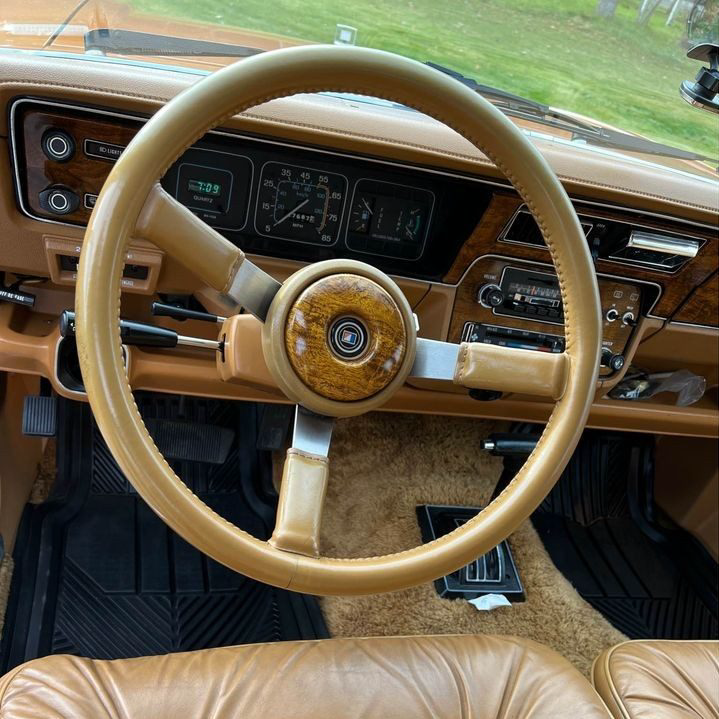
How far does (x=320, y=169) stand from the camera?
141 centimetres

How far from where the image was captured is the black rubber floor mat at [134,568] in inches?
68.0

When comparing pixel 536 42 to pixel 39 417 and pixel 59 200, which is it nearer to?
pixel 59 200

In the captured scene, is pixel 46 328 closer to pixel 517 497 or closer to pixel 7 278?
pixel 7 278

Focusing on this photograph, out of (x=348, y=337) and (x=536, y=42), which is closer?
(x=348, y=337)

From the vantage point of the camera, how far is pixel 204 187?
1425 mm

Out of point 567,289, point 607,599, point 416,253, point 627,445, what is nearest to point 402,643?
point 567,289

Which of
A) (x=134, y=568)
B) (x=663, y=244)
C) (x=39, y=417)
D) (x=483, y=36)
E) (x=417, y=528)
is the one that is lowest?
(x=134, y=568)

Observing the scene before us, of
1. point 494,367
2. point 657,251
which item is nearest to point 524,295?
Answer: point 657,251

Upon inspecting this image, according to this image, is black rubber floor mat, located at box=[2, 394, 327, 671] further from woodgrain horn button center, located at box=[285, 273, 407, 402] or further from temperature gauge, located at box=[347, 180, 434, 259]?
woodgrain horn button center, located at box=[285, 273, 407, 402]

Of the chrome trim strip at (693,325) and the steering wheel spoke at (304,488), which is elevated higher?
the chrome trim strip at (693,325)

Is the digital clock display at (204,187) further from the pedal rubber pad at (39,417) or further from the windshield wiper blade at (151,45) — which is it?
the pedal rubber pad at (39,417)

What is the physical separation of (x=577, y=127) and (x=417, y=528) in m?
1.17

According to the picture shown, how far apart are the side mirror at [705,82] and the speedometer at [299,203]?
0.71m

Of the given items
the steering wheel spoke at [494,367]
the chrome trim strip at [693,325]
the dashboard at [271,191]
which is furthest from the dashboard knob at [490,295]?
the steering wheel spoke at [494,367]
